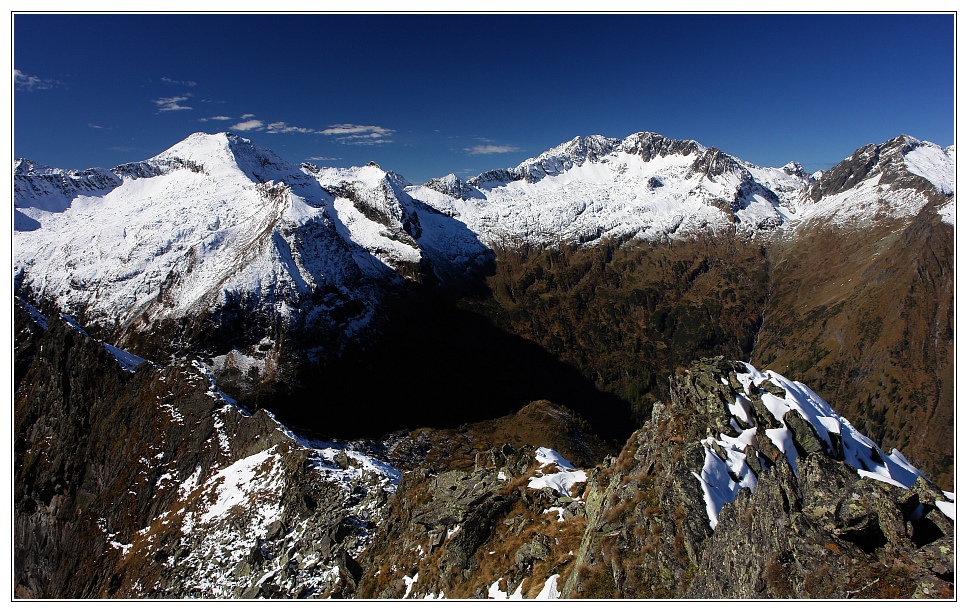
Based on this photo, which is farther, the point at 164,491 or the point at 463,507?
the point at 164,491

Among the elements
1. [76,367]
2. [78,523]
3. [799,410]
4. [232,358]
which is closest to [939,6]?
[799,410]

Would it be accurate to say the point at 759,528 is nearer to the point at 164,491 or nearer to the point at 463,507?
the point at 463,507

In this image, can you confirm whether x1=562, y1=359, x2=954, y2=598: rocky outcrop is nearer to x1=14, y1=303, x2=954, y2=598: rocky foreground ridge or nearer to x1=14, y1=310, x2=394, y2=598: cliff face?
x1=14, y1=303, x2=954, y2=598: rocky foreground ridge

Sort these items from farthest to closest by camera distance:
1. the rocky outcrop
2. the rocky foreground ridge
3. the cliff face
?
the cliff face
the rocky foreground ridge
the rocky outcrop

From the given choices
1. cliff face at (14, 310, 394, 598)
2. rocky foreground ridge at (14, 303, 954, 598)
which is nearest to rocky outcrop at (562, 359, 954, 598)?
rocky foreground ridge at (14, 303, 954, 598)

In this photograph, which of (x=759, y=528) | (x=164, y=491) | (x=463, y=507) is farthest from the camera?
(x=164, y=491)

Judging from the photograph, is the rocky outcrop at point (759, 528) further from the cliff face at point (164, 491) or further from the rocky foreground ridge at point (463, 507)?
the cliff face at point (164, 491)

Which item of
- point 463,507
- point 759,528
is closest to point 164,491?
point 463,507

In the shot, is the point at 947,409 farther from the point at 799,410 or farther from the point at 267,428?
the point at 267,428
